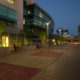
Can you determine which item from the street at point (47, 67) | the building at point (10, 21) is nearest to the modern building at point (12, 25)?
the building at point (10, 21)

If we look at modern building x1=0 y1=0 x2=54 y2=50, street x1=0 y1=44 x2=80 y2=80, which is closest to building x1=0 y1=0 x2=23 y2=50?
modern building x1=0 y1=0 x2=54 y2=50

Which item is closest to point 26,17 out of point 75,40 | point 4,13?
point 4,13

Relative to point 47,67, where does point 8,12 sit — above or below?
above

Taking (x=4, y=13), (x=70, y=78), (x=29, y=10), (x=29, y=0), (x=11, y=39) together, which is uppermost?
(x=29, y=0)

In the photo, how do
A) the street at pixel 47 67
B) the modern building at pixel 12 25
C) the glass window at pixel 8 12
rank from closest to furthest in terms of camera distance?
the street at pixel 47 67 → the modern building at pixel 12 25 → the glass window at pixel 8 12

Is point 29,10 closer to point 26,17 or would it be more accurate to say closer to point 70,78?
point 26,17

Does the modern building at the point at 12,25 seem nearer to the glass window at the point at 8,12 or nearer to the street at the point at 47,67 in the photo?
the glass window at the point at 8,12

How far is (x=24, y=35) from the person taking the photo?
26469 mm

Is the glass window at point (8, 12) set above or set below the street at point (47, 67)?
above

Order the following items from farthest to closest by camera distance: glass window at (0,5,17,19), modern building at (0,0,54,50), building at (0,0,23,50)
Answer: glass window at (0,5,17,19), building at (0,0,23,50), modern building at (0,0,54,50)

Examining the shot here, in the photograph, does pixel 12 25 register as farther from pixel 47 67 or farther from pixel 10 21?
pixel 47 67

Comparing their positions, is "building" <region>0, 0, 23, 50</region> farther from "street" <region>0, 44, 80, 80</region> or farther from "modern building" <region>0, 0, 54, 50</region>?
"street" <region>0, 44, 80, 80</region>

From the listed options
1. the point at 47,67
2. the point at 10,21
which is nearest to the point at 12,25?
the point at 10,21

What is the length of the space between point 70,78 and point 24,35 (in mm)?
20638
